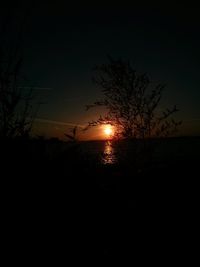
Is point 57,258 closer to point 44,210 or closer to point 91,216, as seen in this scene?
point 44,210

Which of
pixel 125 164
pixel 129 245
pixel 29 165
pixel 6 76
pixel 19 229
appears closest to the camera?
pixel 19 229

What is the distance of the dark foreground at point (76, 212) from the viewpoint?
10.6ft

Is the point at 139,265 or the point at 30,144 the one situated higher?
the point at 30,144

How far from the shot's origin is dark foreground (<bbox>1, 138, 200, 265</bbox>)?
323 cm

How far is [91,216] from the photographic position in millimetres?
3912

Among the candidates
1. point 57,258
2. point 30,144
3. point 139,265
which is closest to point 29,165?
point 30,144

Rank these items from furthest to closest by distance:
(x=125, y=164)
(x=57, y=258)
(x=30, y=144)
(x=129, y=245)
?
1. (x=125, y=164)
2. (x=30, y=144)
3. (x=129, y=245)
4. (x=57, y=258)

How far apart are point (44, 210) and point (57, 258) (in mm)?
731

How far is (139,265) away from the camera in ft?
10.4

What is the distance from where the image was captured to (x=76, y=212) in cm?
380

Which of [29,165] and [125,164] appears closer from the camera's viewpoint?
[29,165]

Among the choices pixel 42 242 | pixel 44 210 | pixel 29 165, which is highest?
pixel 29 165

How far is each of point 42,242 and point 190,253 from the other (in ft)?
6.25

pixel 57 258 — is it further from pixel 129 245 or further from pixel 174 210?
pixel 174 210
